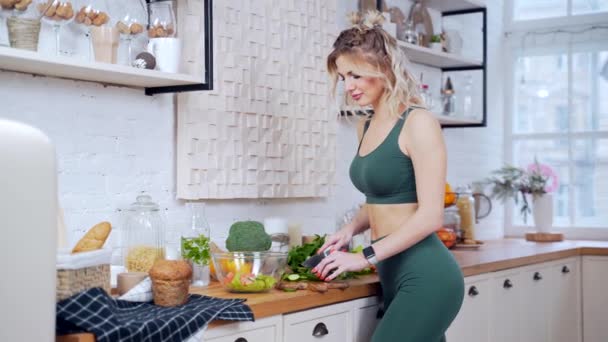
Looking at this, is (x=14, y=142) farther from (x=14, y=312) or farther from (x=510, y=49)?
(x=510, y=49)

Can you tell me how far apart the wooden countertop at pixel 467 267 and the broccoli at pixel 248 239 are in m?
0.16

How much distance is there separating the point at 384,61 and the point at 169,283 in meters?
1.02

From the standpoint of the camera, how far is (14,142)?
5.27 feet

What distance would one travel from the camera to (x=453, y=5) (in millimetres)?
4898

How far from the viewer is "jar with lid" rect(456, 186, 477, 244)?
4.72 m

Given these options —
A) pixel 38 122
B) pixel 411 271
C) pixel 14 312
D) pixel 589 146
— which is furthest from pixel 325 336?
pixel 589 146

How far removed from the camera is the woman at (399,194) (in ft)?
8.57

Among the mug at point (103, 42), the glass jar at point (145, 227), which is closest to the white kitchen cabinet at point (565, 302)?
the glass jar at point (145, 227)

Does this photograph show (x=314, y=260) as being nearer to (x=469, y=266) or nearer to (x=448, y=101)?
(x=469, y=266)

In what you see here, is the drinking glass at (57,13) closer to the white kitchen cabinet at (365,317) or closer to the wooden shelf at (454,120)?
the white kitchen cabinet at (365,317)

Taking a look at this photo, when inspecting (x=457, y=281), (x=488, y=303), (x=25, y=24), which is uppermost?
(x=25, y=24)

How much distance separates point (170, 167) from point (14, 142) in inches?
59.4

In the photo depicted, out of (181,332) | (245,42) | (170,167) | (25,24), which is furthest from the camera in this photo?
(245,42)

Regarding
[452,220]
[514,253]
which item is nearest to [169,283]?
[514,253]
